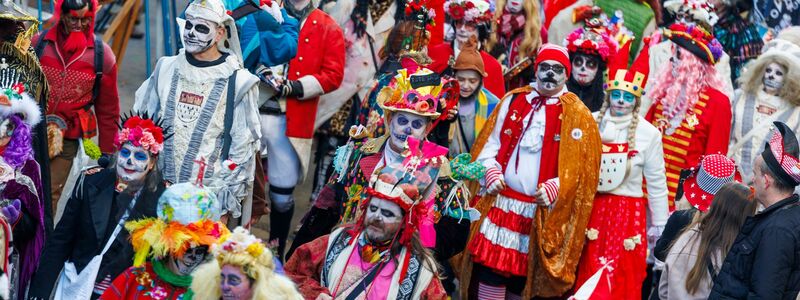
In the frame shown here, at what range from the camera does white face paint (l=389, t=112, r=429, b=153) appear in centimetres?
870

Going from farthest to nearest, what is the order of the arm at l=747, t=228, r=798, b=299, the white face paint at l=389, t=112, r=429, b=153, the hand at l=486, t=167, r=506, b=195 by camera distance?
the hand at l=486, t=167, r=506, b=195 < the white face paint at l=389, t=112, r=429, b=153 < the arm at l=747, t=228, r=798, b=299

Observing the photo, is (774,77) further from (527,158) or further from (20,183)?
(20,183)

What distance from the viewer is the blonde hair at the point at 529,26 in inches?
496

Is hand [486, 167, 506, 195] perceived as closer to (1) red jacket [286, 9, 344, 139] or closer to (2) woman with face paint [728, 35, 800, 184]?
(1) red jacket [286, 9, 344, 139]

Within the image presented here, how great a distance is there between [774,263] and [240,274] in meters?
2.58

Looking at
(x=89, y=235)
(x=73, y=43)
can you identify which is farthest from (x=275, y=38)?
(x=89, y=235)

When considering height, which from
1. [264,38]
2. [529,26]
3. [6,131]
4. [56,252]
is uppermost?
[264,38]

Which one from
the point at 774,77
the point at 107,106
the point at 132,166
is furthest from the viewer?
the point at 774,77

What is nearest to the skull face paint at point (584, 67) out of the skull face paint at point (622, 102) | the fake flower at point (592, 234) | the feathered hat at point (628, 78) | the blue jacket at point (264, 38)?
the feathered hat at point (628, 78)

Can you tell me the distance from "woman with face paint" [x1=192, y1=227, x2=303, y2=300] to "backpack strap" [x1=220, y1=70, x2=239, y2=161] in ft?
8.02

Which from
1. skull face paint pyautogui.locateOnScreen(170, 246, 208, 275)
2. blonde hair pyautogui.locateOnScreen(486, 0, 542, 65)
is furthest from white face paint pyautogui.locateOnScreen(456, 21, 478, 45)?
skull face paint pyautogui.locateOnScreen(170, 246, 208, 275)

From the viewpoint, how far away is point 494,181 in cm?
939

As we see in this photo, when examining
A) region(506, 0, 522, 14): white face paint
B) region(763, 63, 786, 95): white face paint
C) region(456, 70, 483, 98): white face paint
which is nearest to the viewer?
region(456, 70, 483, 98): white face paint

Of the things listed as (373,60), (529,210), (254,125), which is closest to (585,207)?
(529,210)
